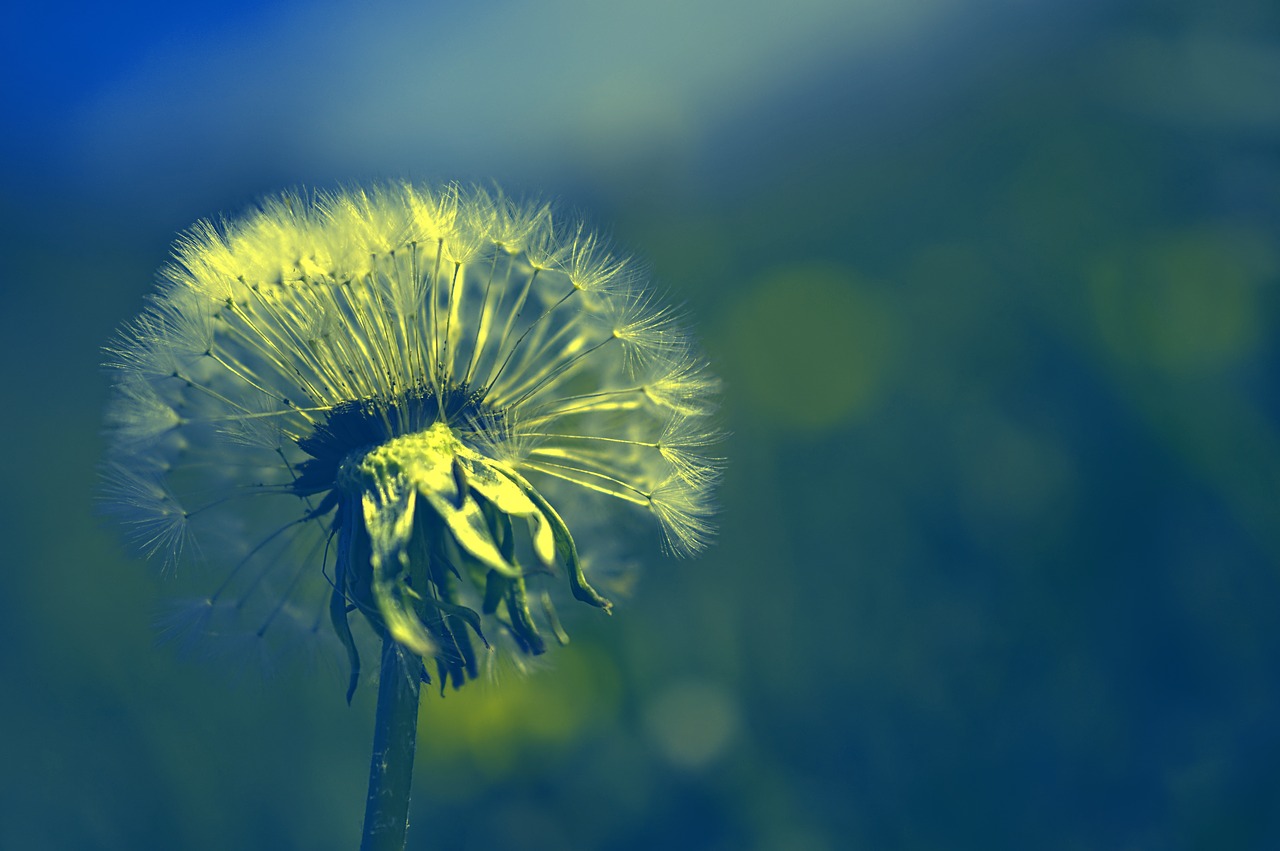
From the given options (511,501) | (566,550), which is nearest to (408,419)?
(511,501)

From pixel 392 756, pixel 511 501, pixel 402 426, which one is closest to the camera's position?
pixel 392 756

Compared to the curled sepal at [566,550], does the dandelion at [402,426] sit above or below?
above

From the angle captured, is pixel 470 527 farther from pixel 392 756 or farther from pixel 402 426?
pixel 392 756

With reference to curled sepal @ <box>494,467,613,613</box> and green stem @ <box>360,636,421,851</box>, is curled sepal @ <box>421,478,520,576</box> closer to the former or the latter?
curled sepal @ <box>494,467,613,613</box>

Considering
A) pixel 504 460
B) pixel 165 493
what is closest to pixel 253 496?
pixel 165 493

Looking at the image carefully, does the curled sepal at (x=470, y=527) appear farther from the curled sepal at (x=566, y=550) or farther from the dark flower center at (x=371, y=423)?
the dark flower center at (x=371, y=423)

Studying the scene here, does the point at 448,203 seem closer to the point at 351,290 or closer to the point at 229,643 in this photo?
the point at 351,290

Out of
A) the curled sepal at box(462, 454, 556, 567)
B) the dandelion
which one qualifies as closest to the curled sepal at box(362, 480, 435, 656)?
the dandelion

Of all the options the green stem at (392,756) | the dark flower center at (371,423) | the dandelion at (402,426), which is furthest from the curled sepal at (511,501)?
the green stem at (392,756)
